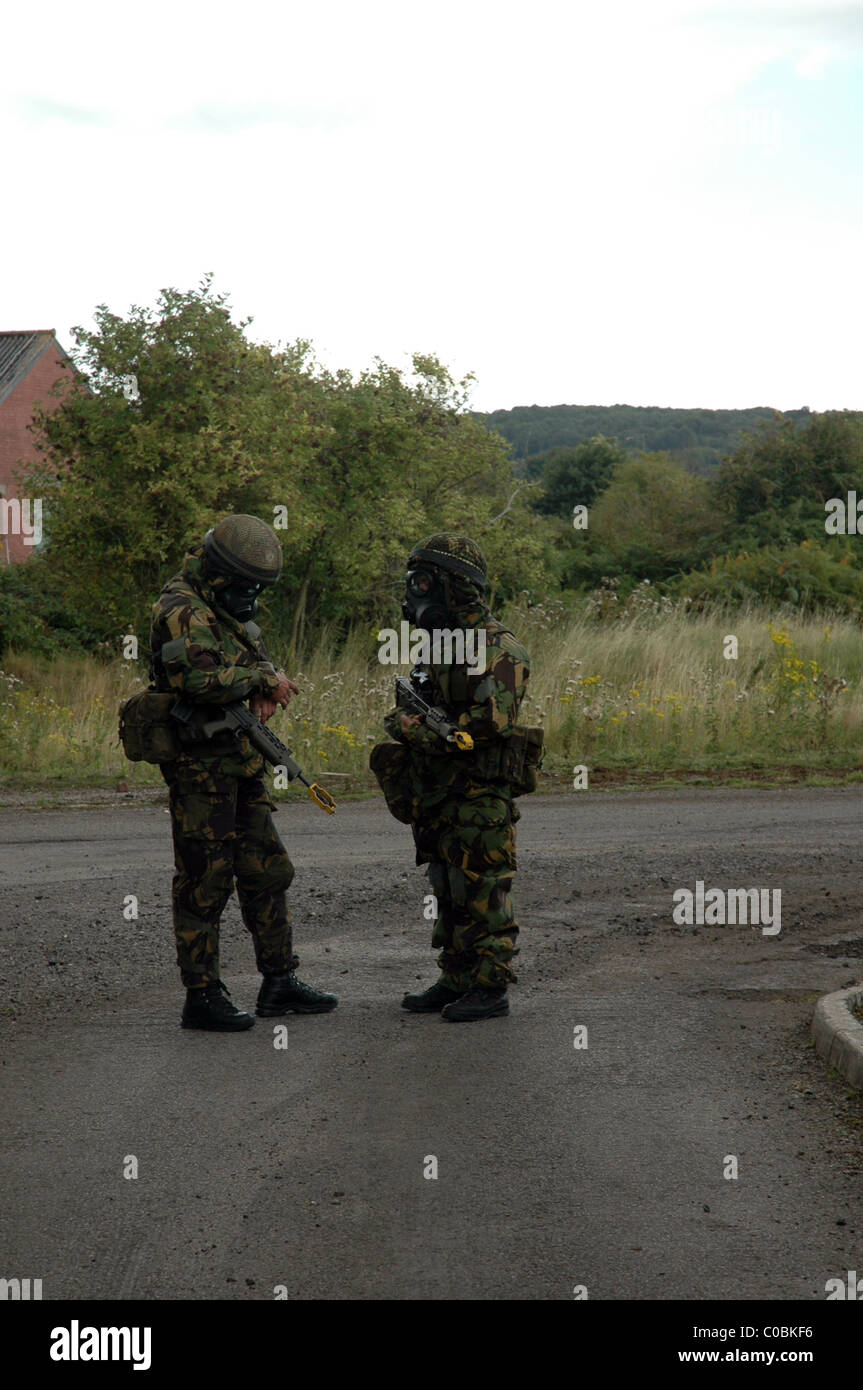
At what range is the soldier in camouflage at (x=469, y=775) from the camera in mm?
6105

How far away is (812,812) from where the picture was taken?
12.3m

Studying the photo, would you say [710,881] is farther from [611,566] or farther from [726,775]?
[611,566]

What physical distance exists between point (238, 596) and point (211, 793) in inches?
34.3

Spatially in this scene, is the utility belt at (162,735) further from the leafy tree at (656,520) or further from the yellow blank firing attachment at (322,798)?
the leafy tree at (656,520)

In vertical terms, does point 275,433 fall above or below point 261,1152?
above

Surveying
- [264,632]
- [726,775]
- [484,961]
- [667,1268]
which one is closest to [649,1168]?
[667,1268]

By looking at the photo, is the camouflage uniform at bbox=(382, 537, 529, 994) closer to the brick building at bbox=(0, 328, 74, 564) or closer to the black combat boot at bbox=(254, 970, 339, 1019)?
the black combat boot at bbox=(254, 970, 339, 1019)

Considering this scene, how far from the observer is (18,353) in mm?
46781
